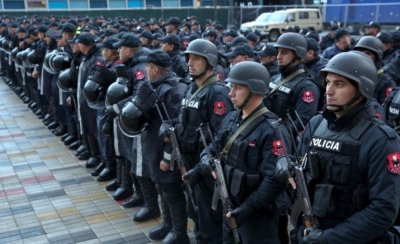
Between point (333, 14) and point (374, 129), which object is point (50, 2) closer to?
point (333, 14)

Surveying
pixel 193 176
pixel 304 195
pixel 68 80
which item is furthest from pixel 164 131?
pixel 68 80

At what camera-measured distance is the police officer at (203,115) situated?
4172 millimetres

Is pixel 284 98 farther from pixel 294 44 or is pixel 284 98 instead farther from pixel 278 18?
pixel 278 18

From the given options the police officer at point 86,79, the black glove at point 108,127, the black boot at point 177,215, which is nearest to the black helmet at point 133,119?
the black boot at point 177,215

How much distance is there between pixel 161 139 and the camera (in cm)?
481

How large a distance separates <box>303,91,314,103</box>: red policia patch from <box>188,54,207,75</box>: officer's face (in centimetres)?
110

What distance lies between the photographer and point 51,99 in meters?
9.74

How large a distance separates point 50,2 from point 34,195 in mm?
33050

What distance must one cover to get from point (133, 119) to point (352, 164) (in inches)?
107

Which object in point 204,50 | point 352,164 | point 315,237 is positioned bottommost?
point 315,237

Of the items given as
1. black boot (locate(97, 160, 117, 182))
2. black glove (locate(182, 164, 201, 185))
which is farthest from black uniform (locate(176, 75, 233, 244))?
black boot (locate(97, 160, 117, 182))

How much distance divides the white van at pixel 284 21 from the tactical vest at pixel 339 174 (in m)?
24.0

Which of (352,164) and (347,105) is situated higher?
(347,105)

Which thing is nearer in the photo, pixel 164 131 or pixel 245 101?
pixel 245 101
